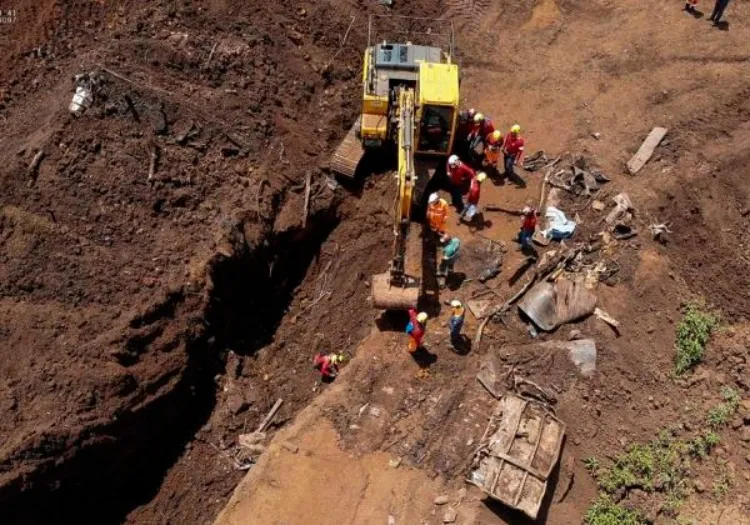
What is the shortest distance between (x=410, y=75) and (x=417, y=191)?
2833 millimetres

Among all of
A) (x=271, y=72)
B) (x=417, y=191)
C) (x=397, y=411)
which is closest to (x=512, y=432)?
(x=397, y=411)

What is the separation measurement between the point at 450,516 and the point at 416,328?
3.68 meters

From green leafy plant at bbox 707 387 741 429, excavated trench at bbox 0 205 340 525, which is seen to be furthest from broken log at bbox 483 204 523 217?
green leafy plant at bbox 707 387 741 429

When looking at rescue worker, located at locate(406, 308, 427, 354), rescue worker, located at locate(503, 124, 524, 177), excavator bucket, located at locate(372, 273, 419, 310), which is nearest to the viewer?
rescue worker, located at locate(406, 308, 427, 354)

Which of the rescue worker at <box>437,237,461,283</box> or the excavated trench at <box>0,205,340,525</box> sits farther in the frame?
the rescue worker at <box>437,237,461,283</box>

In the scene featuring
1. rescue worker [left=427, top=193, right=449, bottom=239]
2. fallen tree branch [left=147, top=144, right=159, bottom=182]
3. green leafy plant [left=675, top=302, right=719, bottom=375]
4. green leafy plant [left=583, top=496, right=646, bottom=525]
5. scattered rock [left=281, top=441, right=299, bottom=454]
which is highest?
fallen tree branch [left=147, top=144, right=159, bottom=182]

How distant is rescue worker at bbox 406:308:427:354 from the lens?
41.9 feet

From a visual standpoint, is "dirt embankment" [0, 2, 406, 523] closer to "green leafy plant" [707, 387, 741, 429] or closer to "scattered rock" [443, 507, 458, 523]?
"scattered rock" [443, 507, 458, 523]

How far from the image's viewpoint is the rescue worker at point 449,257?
14.2 m

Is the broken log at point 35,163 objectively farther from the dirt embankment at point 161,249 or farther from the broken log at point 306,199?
the broken log at point 306,199

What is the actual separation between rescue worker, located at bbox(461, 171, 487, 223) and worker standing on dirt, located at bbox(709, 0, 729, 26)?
10.6 m

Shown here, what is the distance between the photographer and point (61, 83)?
15.2 metres

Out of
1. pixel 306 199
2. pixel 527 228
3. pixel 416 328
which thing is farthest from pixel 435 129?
pixel 416 328

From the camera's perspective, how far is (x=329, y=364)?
13.8 m
